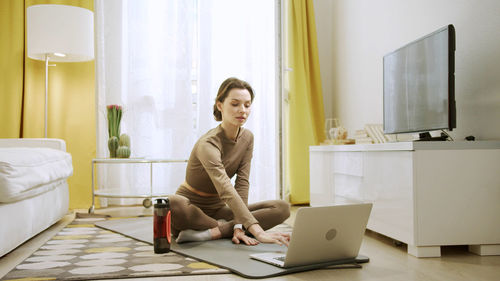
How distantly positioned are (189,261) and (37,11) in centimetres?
269

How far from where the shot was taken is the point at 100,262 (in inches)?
75.4

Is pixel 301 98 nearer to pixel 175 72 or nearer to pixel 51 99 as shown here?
pixel 175 72

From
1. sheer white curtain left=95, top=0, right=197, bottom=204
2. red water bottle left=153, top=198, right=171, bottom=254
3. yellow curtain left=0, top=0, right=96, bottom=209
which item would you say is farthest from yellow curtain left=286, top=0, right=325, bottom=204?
red water bottle left=153, top=198, right=171, bottom=254

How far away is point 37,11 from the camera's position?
3.63m

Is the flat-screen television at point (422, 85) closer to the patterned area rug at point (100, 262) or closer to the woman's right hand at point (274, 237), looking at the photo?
the woman's right hand at point (274, 237)

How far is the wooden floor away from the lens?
5.51 ft

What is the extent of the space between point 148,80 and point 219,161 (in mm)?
2212

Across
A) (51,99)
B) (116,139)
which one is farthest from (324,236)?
(51,99)

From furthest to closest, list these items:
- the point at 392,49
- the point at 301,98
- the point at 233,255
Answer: the point at 301,98 → the point at 392,49 → the point at 233,255

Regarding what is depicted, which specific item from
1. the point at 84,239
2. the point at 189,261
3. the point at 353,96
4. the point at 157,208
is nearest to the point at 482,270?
the point at 189,261

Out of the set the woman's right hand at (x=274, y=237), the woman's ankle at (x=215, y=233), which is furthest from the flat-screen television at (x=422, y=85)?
the woman's ankle at (x=215, y=233)

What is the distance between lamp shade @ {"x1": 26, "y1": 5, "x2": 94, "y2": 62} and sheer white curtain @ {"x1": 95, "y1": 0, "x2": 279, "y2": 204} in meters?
0.39

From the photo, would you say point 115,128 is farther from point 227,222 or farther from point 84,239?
point 227,222

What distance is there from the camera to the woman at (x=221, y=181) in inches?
86.4
